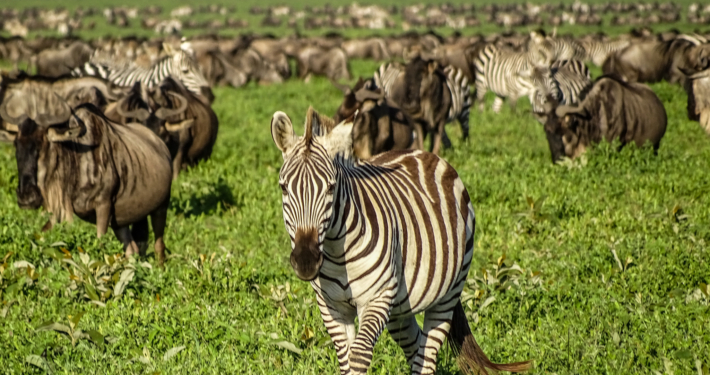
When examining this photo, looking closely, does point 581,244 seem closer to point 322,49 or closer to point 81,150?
point 81,150

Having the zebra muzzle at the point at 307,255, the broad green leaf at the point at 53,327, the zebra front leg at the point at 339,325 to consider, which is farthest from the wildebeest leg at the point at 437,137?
the zebra muzzle at the point at 307,255

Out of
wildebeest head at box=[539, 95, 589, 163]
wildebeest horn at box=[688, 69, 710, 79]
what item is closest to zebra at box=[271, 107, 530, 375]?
wildebeest head at box=[539, 95, 589, 163]

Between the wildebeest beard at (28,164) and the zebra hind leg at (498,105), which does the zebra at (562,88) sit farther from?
the wildebeest beard at (28,164)

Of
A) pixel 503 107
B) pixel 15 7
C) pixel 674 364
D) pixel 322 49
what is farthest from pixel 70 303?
pixel 15 7

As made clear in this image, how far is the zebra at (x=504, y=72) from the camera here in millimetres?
20516

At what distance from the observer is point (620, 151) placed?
12320mm

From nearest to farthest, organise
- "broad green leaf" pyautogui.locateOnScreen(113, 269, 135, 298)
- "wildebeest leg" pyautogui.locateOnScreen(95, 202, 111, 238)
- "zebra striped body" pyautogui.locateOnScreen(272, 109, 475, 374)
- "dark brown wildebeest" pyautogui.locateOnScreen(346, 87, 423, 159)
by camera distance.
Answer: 1. "zebra striped body" pyautogui.locateOnScreen(272, 109, 475, 374)
2. "broad green leaf" pyautogui.locateOnScreen(113, 269, 135, 298)
3. "wildebeest leg" pyautogui.locateOnScreen(95, 202, 111, 238)
4. "dark brown wildebeest" pyautogui.locateOnScreen(346, 87, 423, 159)

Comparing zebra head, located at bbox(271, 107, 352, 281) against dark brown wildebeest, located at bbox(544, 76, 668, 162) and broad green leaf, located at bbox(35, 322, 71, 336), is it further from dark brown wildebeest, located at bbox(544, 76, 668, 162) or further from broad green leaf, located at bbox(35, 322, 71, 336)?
dark brown wildebeest, located at bbox(544, 76, 668, 162)

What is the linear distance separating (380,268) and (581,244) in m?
4.93

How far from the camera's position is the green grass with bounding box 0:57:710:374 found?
18.5ft

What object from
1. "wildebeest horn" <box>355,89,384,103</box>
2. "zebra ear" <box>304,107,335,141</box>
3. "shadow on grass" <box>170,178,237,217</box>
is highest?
"zebra ear" <box>304,107,335,141</box>

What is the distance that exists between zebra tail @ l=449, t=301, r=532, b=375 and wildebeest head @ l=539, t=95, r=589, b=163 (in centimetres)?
795

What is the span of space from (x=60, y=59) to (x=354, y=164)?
29.5 meters

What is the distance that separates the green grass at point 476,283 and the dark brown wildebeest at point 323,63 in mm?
18750
